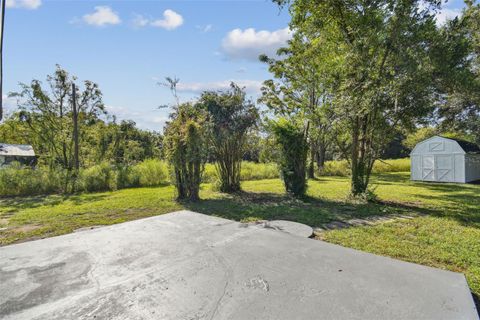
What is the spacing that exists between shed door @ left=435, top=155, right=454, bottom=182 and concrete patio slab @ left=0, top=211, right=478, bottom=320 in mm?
14212

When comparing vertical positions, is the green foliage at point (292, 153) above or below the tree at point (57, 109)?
below

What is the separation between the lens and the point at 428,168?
46.8 feet

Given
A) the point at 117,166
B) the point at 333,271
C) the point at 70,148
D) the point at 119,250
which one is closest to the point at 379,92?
the point at 333,271

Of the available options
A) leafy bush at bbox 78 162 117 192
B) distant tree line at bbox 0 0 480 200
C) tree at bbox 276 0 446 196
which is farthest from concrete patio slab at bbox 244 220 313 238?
leafy bush at bbox 78 162 117 192

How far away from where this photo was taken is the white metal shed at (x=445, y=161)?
521 inches

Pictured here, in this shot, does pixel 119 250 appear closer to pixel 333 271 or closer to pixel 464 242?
pixel 333 271

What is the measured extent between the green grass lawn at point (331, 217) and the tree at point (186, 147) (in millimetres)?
480

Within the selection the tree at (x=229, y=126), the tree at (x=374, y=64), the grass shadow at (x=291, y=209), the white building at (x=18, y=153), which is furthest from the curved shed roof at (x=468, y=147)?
the white building at (x=18, y=153)

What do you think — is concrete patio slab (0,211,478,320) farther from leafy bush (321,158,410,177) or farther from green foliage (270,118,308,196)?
leafy bush (321,158,410,177)

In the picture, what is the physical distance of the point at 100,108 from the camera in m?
15.0

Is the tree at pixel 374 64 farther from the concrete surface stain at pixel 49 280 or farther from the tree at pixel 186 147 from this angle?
the concrete surface stain at pixel 49 280

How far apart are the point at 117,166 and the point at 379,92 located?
30.7ft

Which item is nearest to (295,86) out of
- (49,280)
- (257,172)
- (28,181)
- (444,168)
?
(257,172)

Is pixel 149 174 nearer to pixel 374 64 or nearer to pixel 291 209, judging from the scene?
pixel 291 209
